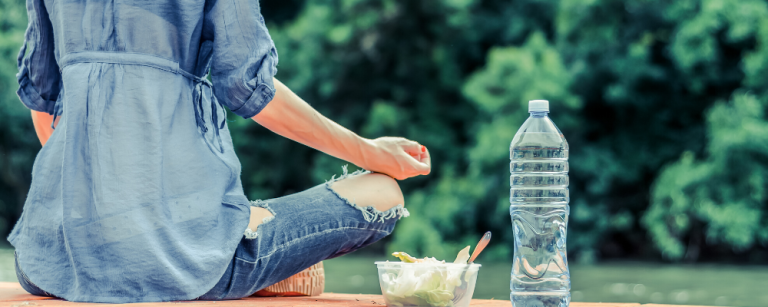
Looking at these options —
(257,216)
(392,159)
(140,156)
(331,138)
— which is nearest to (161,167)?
(140,156)

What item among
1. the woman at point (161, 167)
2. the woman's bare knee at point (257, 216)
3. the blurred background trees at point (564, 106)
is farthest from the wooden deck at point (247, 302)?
the blurred background trees at point (564, 106)

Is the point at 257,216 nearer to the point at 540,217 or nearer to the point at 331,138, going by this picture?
the point at 331,138

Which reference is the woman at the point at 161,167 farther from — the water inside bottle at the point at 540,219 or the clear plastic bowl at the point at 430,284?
the water inside bottle at the point at 540,219

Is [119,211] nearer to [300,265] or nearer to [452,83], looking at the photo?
[300,265]

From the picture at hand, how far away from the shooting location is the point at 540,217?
164 cm

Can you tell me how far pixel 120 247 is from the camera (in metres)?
1.29

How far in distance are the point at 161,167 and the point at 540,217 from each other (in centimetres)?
80

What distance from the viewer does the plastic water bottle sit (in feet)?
4.89

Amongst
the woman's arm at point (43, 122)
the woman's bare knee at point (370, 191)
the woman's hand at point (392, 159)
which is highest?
the woman's arm at point (43, 122)

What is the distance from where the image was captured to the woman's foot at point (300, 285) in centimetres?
159

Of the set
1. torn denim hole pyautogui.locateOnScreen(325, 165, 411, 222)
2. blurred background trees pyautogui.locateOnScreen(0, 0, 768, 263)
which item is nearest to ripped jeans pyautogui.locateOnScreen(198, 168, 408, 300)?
torn denim hole pyautogui.locateOnScreen(325, 165, 411, 222)

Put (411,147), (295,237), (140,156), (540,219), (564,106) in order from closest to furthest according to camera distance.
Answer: (140,156), (295,237), (411,147), (540,219), (564,106)

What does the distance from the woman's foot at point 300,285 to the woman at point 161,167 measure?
0.14 m

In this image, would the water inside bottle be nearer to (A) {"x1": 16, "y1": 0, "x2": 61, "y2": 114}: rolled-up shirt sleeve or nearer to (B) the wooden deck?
(B) the wooden deck
